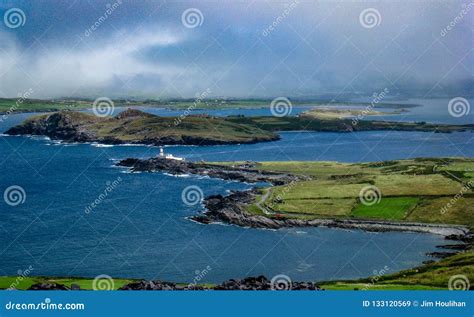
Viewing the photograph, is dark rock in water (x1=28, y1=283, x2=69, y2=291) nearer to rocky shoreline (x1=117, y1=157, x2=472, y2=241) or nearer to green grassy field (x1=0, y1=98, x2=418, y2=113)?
green grassy field (x1=0, y1=98, x2=418, y2=113)

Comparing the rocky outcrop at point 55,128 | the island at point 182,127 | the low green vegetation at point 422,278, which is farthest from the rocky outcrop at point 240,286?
the rocky outcrop at point 55,128

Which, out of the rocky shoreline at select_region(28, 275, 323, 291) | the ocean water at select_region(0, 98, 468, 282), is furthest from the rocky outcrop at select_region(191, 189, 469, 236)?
the rocky shoreline at select_region(28, 275, 323, 291)

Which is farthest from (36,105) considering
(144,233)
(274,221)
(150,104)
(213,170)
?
(213,170)

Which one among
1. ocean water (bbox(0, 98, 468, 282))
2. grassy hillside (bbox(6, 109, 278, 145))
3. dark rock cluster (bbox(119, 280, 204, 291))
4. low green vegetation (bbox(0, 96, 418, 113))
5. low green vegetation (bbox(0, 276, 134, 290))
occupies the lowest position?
dark rock cluster (bbox(119, 280, 204, 291))

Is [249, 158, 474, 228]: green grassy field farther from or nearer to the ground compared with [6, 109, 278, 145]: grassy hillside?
nearer to the ground

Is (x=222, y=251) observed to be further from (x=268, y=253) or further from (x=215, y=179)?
(x=215, y=179)
